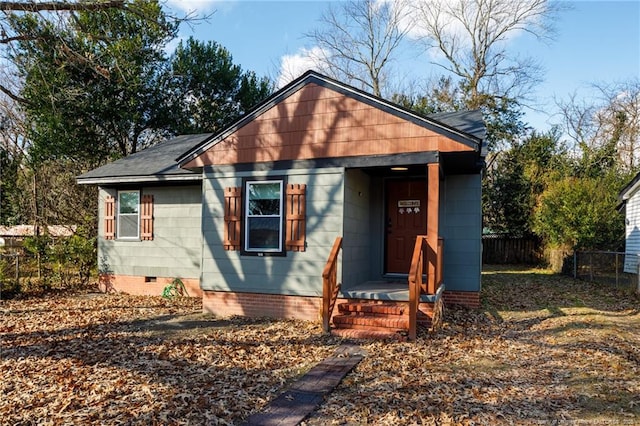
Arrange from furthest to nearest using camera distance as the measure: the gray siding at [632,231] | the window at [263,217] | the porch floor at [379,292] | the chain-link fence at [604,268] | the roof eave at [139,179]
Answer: the gray siding at [632,231] → the chain-link fence at [604,268] → the roof eave at [139,179] → the window at [263,217] → the porch floor at [379,292]

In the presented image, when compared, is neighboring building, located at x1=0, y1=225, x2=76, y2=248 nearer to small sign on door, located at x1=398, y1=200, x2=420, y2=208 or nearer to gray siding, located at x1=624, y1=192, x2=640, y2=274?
small sign on door, located at x1=398, y1=200, x2=420, y2=208

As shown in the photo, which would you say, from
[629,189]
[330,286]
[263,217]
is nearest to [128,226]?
[263,217]

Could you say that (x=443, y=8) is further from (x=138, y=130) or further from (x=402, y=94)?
(x=138, y=130)

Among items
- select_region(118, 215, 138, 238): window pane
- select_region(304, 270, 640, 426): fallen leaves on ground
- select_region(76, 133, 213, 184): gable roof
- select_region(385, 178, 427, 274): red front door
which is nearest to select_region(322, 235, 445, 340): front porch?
select_region(304, 270, 640, 426): fallen leaves on ground

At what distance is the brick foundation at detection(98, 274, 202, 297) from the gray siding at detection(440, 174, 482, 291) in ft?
20.3

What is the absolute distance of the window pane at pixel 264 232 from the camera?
8680mm

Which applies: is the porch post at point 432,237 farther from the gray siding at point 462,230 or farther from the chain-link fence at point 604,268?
the chain-link fence at point 604,268

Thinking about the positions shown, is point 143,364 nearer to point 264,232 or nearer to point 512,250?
point 264,232

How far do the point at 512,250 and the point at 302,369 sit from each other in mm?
20124

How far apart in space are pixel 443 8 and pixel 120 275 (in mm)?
26203

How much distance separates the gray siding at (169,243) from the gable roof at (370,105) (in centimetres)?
226

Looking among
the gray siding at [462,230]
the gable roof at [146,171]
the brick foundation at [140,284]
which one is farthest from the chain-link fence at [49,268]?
the gray siding at [462,230]

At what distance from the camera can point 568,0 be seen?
86.5 ft

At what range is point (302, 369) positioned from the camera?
5.55 m
